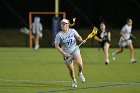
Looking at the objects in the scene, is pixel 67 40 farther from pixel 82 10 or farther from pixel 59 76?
pixel 82 10

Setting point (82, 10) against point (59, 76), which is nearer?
point (59, 76)

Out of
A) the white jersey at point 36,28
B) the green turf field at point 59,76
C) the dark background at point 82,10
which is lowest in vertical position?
the green turf field at point 59,76

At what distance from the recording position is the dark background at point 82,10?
157 feet

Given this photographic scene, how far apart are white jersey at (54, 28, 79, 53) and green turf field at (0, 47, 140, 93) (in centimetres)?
118

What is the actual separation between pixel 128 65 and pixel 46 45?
54.9ft

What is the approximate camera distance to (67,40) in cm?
1709

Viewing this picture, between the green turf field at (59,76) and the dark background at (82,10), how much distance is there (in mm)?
18738

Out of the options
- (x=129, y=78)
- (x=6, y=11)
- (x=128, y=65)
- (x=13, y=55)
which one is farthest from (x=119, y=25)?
(x=129, y=78)

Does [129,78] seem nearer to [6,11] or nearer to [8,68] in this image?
[8,68]

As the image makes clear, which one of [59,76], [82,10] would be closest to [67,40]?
[59,76]

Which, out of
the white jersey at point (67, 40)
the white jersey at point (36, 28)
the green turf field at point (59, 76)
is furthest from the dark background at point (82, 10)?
the white jersey at point (67, 40)

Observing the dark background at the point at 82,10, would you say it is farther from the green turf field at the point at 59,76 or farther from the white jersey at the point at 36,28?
the green turf field at the point at 59,76

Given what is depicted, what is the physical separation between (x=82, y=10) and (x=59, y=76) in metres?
31.7

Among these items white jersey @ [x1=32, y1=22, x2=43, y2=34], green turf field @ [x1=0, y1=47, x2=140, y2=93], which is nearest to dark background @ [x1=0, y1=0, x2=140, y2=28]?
white jersey @ [x1=32, y1=22, x2=43, y2=34]
